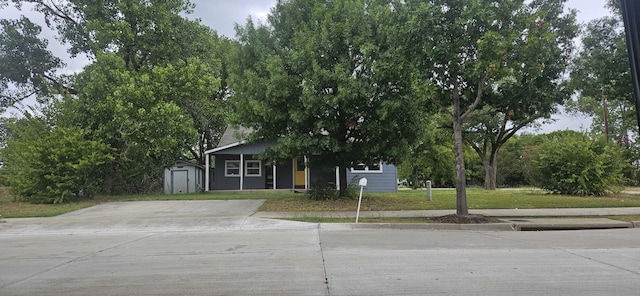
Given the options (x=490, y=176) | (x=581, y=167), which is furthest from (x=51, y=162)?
(x=490, y=176)

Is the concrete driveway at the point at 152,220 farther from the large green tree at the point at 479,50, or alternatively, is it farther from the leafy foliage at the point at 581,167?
the leafy foliage at the point at 581,167

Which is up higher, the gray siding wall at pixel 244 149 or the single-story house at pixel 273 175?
the gray siding wall at pixel 244 149

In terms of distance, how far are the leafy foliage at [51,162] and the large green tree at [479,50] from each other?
1476 centimetres

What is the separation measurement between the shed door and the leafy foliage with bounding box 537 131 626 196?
2142cm

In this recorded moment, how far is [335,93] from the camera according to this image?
49.3ft

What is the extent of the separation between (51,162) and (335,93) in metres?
13.1

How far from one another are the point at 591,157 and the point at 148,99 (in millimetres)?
21566

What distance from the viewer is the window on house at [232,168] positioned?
27312 mm

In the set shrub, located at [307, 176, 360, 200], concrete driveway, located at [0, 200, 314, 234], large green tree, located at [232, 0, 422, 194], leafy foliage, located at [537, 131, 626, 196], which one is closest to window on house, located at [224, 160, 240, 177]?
concrete driveway, located at [0, 200, 314, 234]

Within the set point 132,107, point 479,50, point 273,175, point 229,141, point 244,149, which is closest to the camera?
point 479,50

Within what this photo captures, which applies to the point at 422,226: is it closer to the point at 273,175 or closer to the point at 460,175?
the point at 460,175

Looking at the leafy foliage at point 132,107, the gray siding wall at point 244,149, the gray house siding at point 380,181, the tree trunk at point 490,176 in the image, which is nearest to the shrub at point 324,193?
the leafy foliage at point 132,107

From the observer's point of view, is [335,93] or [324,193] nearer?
[335,93]

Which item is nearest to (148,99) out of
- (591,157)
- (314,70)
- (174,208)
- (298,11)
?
(174,208)
